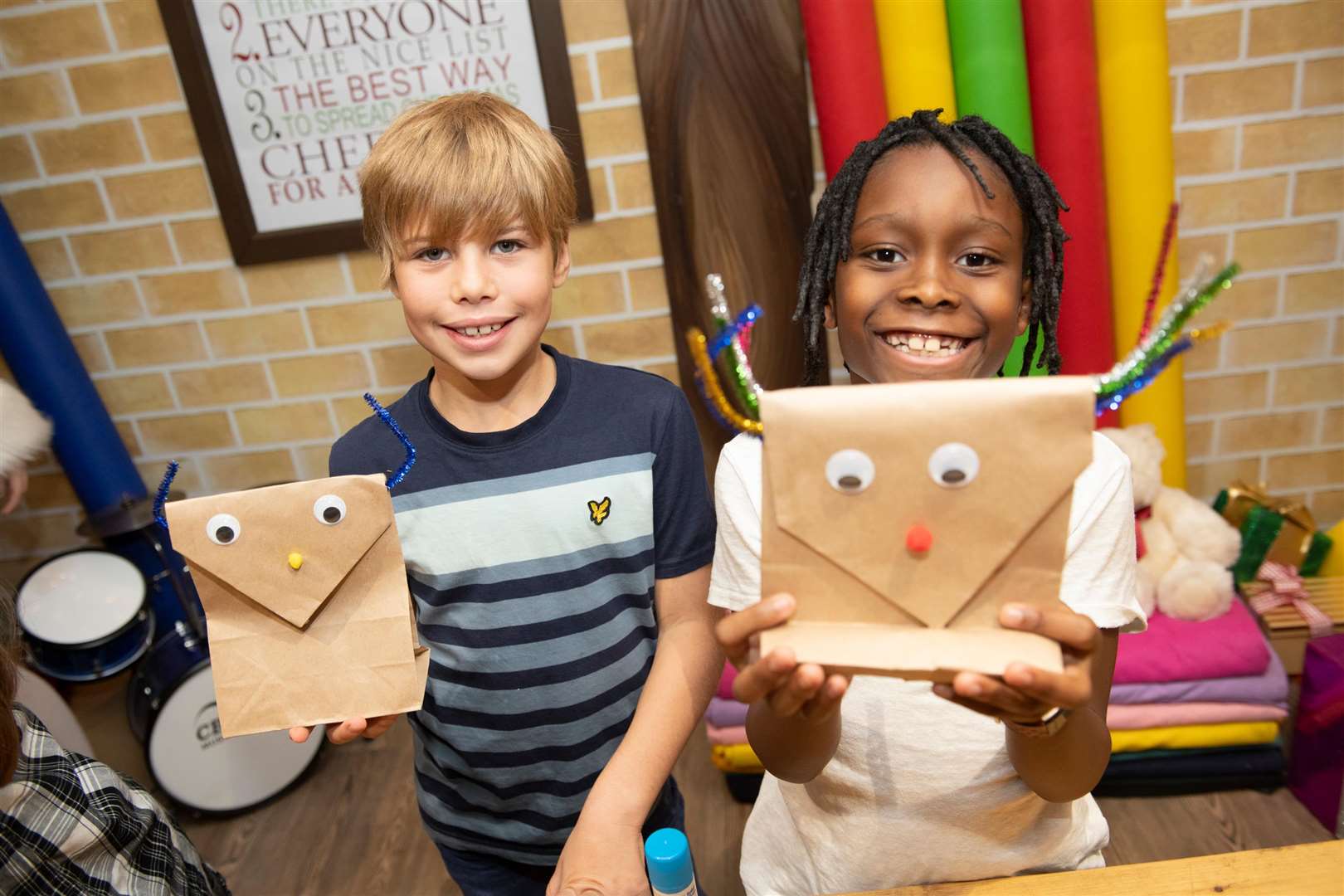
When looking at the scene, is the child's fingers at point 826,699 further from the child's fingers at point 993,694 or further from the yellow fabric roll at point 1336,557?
the yellow fabric roll at point 1336,557

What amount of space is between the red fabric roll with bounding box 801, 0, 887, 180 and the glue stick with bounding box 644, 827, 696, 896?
1.31 m

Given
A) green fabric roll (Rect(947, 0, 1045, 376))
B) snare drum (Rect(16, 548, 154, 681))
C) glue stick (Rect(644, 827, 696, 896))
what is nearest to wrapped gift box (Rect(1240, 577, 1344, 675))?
green fabric roll (Rect(947, 0, 1045, 376))

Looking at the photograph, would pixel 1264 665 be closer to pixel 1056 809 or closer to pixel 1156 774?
pixel 1156 774

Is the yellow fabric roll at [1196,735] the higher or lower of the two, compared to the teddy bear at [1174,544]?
lower

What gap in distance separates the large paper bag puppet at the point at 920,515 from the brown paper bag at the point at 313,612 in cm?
34

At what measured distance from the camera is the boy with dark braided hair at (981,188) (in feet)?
2.84

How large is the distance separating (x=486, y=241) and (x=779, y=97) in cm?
105

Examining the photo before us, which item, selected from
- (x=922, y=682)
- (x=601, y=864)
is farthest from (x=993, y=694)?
(x=601, y=864)

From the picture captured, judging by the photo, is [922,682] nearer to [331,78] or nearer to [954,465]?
[954,465]

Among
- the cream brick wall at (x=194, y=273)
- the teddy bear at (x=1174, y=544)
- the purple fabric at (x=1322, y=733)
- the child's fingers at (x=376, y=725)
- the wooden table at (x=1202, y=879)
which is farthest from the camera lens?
the cream brick wall at (x=194, y=273)

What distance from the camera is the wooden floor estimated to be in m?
1.67

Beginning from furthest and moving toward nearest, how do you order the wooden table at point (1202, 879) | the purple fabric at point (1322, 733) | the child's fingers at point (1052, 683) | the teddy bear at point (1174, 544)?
the teddy bear at point (1174, 544), the purple fabric at point (1322, 733), the wooden table at point (1202, 879), the child's fingers at point (1052, 683)

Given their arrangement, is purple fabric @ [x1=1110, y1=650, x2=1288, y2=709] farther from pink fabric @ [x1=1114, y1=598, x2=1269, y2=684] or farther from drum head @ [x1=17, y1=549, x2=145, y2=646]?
drum head @ [x1=17, y1=549, x2=145, y2=646]

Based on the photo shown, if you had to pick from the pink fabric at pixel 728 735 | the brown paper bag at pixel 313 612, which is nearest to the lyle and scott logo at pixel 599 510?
the brown paper bag at pixel 313 612
